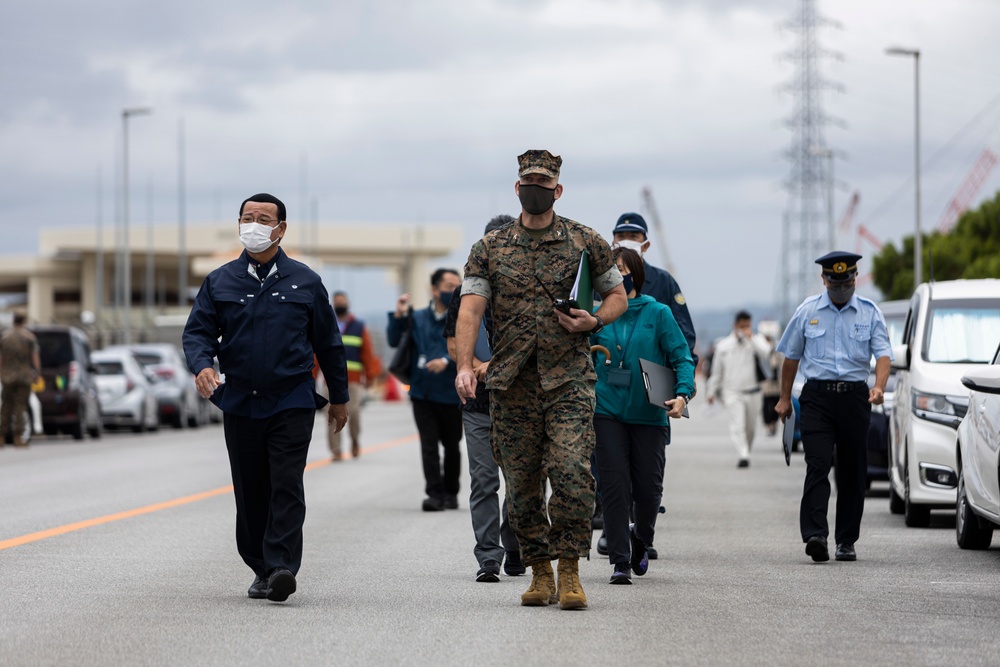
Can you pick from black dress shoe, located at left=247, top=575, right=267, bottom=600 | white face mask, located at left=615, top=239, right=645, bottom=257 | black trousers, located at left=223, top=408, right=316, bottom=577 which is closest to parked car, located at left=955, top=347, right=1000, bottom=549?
white face mask, located at left=615, top=239, right=645, bottom=257

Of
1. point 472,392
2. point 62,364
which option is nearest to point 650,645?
point 472,392

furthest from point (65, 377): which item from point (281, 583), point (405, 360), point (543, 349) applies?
point (543, 349)

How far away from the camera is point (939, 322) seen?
47.0 feet

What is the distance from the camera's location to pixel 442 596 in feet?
30.0

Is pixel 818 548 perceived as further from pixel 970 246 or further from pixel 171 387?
pixel 970 246

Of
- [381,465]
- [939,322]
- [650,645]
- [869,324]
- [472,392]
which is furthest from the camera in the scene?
[381,465]

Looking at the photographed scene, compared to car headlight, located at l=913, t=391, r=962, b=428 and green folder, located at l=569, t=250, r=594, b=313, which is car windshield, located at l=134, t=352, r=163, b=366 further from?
green folder, located at l=569, t=250, r=594, b=313

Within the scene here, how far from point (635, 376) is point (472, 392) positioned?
1.74 metres

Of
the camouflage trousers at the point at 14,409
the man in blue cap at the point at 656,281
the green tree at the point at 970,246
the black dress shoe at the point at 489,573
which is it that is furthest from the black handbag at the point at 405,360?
the green tree at the point at 970,246

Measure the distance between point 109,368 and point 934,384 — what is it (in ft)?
70.2

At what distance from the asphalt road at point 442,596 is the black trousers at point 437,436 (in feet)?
1.18

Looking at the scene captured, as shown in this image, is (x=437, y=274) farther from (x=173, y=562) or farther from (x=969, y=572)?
(x=969, y=572)

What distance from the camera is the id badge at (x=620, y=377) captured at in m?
9.74

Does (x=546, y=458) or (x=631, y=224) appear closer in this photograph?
(x=546, y=458)
